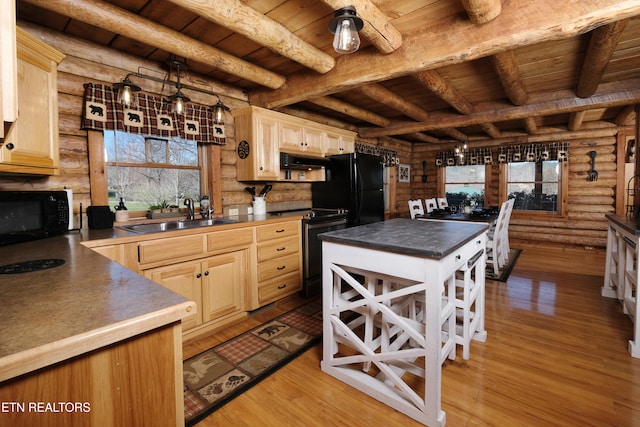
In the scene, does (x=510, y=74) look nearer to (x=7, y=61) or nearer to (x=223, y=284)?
(x=223, y=284)

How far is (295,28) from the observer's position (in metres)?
2.24

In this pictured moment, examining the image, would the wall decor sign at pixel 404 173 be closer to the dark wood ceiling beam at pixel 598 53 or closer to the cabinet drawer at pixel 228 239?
the dark wood ceiling beam at pixel 598 53

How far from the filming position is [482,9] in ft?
6.06

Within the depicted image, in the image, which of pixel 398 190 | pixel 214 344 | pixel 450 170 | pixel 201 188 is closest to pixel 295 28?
pixel 201 188

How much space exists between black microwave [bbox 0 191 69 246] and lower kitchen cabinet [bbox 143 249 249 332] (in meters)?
0.63

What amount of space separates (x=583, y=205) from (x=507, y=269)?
291 cm

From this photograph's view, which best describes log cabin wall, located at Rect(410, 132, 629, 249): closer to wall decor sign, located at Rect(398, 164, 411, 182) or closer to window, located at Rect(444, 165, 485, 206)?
window, located at Rect(444, 165, 485, 206)

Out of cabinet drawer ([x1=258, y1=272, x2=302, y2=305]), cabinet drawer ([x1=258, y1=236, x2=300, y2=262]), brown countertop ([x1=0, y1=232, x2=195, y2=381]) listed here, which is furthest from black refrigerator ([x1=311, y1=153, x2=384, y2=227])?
brown countertop ([x1=0, y1=232, x2=195, y2=381])

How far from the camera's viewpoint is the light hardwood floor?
5.15ft

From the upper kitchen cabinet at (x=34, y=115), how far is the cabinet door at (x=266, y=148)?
168cm

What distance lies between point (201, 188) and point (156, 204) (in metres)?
0.46

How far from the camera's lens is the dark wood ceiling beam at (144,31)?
1758 millimetres

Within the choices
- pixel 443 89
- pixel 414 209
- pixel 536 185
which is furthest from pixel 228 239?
pixel 536 185

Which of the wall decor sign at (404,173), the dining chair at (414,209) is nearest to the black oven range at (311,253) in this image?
the dining chair at (414,209)
